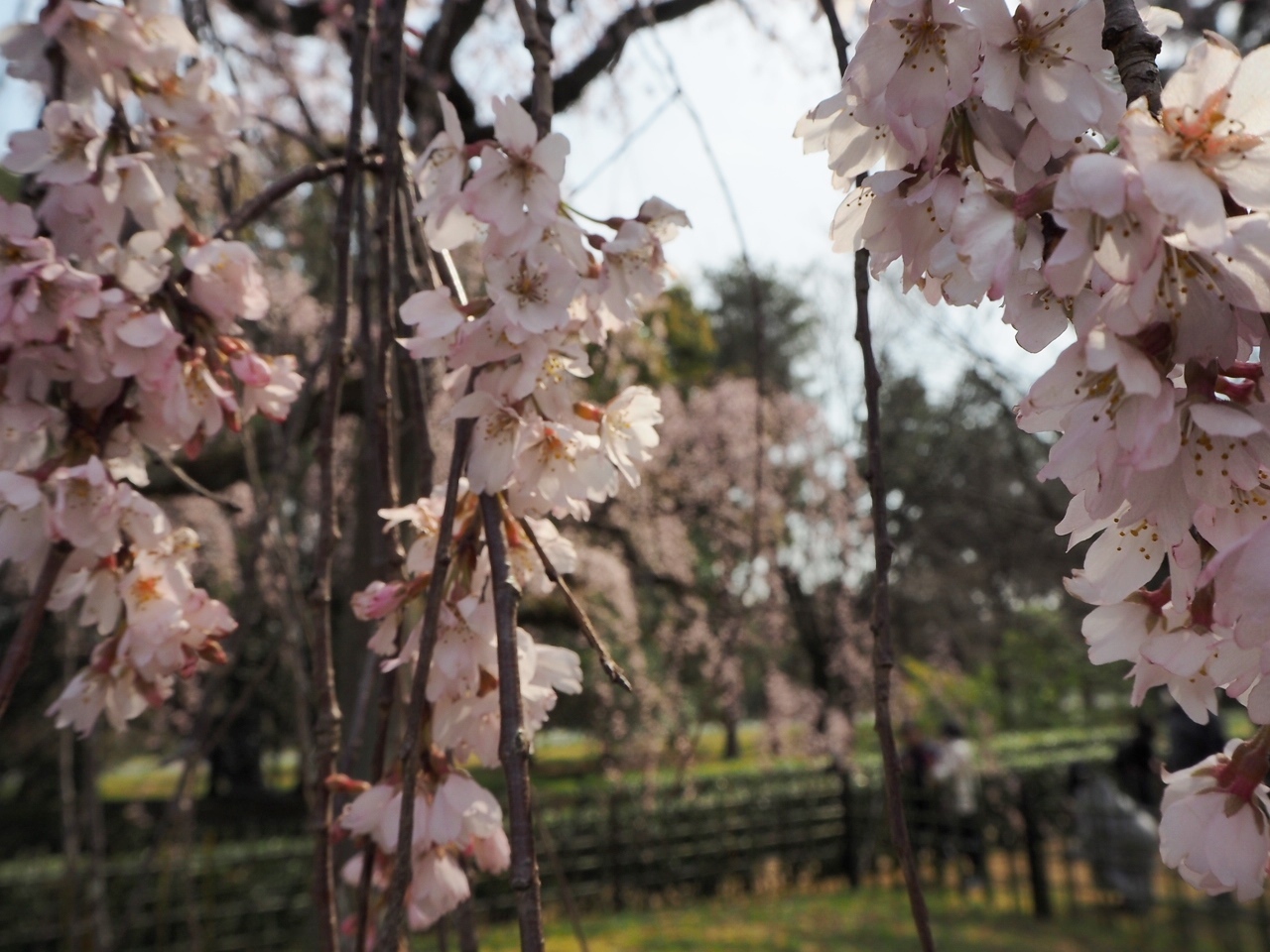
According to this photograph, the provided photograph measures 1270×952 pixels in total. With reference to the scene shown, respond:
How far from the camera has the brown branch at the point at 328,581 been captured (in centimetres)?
74

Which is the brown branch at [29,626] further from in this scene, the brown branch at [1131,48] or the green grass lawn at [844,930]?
the green grass lawn at [844,930]

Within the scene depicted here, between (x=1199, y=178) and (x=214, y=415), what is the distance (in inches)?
30.7

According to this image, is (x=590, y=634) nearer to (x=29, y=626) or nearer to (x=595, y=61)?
(x=29, y=626)

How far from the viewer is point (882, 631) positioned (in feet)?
2.21

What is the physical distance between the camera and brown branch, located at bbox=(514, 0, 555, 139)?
33.9 inches

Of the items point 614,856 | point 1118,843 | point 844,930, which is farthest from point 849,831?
point 1118,843

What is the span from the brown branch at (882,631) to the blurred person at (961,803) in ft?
22.5

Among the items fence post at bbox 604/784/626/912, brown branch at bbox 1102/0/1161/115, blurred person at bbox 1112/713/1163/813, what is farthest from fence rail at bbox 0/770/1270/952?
brown branch at bbox 1102/0/1161/115

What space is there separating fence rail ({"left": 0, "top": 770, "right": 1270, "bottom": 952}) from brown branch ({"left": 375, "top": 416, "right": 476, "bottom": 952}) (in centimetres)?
342

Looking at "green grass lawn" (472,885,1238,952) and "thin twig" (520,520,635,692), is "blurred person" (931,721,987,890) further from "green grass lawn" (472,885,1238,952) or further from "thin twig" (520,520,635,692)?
"thin twig" (520,520,635,692)

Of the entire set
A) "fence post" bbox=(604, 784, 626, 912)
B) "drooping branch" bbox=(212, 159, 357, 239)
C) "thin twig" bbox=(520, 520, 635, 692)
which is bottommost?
"fence post" bbox=(604, 784, 626, 912)

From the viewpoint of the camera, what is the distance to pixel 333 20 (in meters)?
3.49

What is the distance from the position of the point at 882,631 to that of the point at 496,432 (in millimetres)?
306

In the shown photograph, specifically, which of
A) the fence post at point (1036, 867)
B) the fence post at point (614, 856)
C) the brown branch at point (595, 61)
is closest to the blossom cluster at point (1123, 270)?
the brown branch at point (595, 61)
